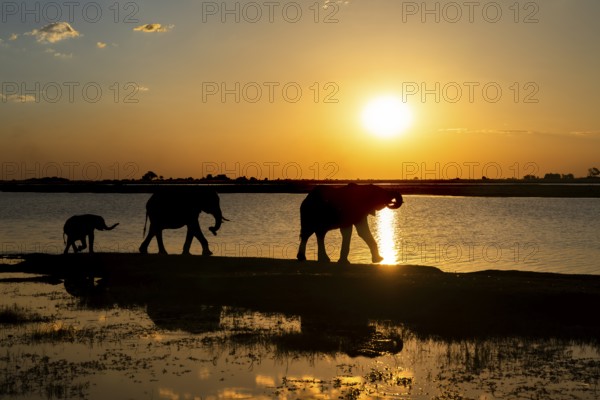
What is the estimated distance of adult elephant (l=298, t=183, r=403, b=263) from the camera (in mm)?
25234

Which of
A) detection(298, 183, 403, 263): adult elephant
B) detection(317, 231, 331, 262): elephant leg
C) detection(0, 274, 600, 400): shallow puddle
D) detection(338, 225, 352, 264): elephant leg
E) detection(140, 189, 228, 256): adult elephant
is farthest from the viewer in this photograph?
detection(140, 189, 228, 256): adult elephant

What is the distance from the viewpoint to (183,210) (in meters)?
27.9

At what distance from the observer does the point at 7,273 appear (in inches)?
952

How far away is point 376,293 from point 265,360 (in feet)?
19.3

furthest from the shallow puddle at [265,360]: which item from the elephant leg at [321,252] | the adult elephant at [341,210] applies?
the adult elephant at [341,210]

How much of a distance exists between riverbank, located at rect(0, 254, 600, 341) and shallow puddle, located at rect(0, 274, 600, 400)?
87 centimetres

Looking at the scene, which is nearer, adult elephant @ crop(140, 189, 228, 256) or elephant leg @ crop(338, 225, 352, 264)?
elephant leg @ crop(338, 225, 352, 264)

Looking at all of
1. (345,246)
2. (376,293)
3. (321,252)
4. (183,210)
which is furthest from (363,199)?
(376,293)

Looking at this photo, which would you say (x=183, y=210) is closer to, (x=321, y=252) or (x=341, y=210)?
(x=321, y=252)

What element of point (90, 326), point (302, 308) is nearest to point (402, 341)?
point (302, 308)

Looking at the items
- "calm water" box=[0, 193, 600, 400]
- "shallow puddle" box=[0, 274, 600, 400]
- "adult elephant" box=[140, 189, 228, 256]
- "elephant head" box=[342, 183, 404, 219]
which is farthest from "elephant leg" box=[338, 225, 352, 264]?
"shallow puddle" box=[0, 274, 600, 400]

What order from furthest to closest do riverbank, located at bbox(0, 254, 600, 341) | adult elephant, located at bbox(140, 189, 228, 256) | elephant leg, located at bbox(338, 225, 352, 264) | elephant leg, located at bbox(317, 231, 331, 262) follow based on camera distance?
adult elephant, located at bbox(140, 189, 228, 256), elephant leg, located at bbox(317, 231, 331, 262), elephant leg, located at bbox(338, 225, 352, 264), riverbank, located at bbox(0, 254, 600, 341)

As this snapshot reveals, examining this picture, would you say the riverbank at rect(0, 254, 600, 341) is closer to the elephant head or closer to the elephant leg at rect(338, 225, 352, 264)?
the elephant leg at rect(338, 225, 352, 264)

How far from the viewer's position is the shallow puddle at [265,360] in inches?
405
